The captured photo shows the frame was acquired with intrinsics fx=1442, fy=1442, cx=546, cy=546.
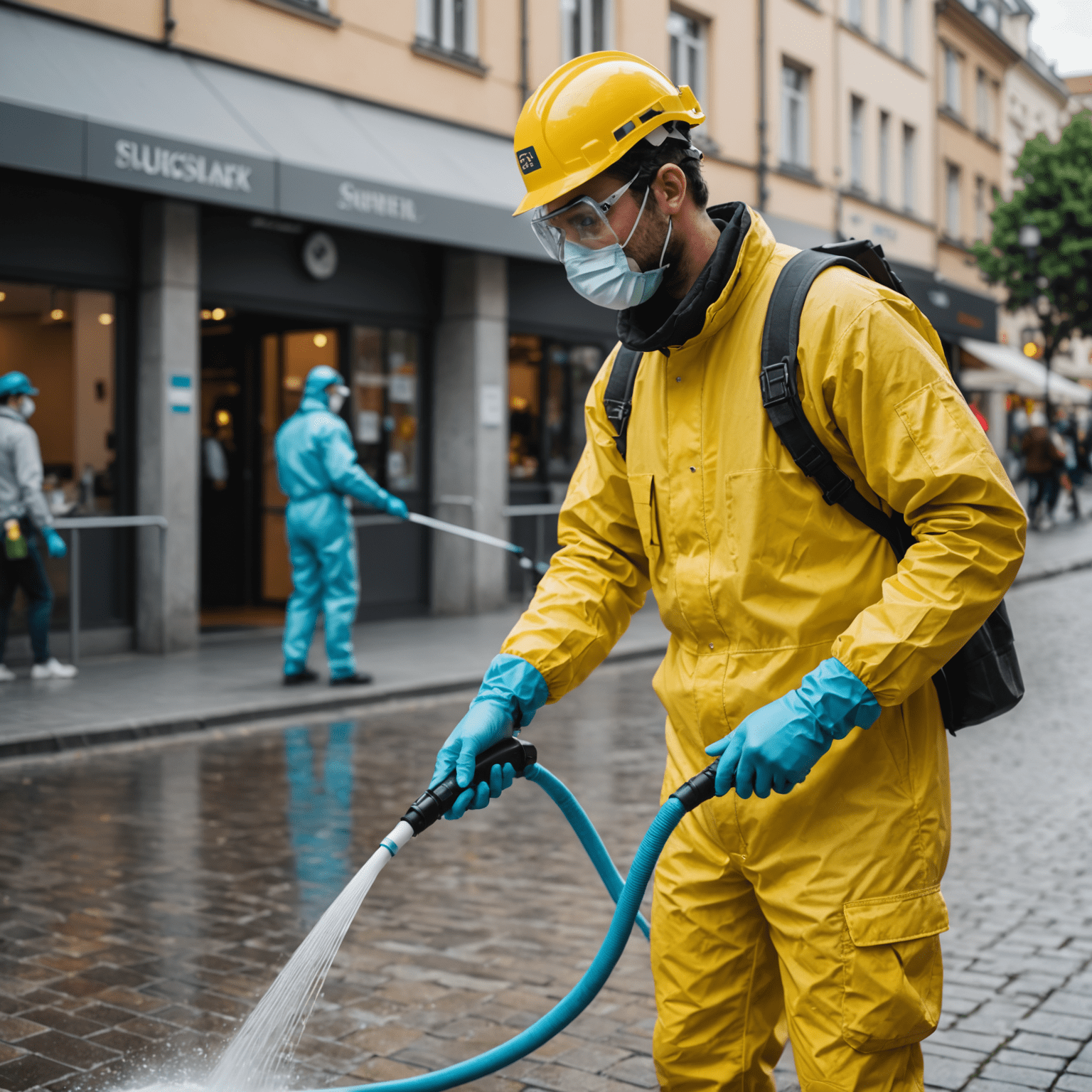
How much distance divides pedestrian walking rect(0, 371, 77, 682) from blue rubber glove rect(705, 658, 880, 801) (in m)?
8.96

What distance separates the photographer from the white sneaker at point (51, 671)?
1070cm

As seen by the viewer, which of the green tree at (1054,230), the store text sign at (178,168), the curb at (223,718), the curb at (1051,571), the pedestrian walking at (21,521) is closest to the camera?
the curb at (223,718)

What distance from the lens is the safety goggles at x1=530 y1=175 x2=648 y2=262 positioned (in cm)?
243

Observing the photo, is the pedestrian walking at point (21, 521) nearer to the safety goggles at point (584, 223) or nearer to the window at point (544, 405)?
the window at point (544, 405)

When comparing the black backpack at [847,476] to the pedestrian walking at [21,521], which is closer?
the black backpack at [847,476]

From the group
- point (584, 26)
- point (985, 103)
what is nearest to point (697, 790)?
point (584, 26)

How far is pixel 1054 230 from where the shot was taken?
32906 mm

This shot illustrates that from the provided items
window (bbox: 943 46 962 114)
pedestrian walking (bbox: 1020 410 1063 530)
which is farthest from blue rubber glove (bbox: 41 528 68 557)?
window (bbox: 943 46 962 114)

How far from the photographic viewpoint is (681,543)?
2.47 meters

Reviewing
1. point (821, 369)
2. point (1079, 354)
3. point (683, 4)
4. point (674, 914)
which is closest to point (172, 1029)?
point (674, 914)

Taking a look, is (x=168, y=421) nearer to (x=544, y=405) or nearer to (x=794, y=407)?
(x=544, y=405)

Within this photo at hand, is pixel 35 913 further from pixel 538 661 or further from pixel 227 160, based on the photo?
pixel 227 160

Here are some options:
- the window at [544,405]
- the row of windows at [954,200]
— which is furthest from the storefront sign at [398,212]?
the row of windows at [954,200]

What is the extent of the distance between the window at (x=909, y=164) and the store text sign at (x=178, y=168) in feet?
61.8
